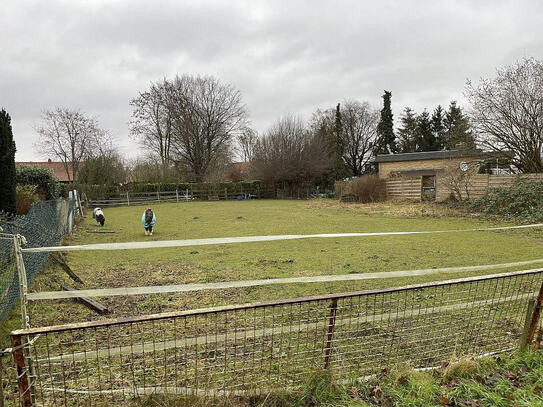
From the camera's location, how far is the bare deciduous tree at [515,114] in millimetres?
14836

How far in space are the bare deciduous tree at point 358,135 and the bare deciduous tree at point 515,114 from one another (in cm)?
3163

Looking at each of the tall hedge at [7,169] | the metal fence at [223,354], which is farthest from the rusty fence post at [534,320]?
the tall hedge at [7,169]

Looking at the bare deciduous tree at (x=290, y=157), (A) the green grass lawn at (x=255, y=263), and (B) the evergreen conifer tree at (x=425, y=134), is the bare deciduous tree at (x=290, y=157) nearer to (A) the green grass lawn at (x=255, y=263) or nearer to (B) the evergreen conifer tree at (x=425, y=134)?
(B) the evergreen conifer tree at (x=425, y=134)

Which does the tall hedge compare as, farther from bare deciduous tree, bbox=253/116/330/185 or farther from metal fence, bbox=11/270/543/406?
bare deciduous tree, bbox=253/116/330/185

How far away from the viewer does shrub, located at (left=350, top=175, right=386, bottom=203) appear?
891 inches

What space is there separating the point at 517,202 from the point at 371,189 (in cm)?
948

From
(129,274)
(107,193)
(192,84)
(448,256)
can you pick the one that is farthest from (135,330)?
(192,84)

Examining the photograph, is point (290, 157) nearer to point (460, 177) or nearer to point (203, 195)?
point (203, 195)

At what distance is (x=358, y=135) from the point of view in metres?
48.4

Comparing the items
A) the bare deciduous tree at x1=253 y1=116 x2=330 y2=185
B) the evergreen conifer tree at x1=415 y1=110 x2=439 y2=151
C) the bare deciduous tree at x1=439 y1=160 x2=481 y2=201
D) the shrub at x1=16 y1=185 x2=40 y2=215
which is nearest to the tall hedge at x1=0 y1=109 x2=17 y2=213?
the shrub at x1=16 y1=185 x2=40 y2=215

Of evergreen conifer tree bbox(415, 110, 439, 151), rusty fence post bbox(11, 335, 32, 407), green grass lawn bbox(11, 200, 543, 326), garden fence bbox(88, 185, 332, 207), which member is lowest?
green grass lawn bbox(11, 200, 543, 326)

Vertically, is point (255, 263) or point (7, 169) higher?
point (7, 169)

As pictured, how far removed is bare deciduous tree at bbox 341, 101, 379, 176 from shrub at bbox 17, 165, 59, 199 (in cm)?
3907

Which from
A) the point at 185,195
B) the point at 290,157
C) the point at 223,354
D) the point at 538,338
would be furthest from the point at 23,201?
the point at 290,157
